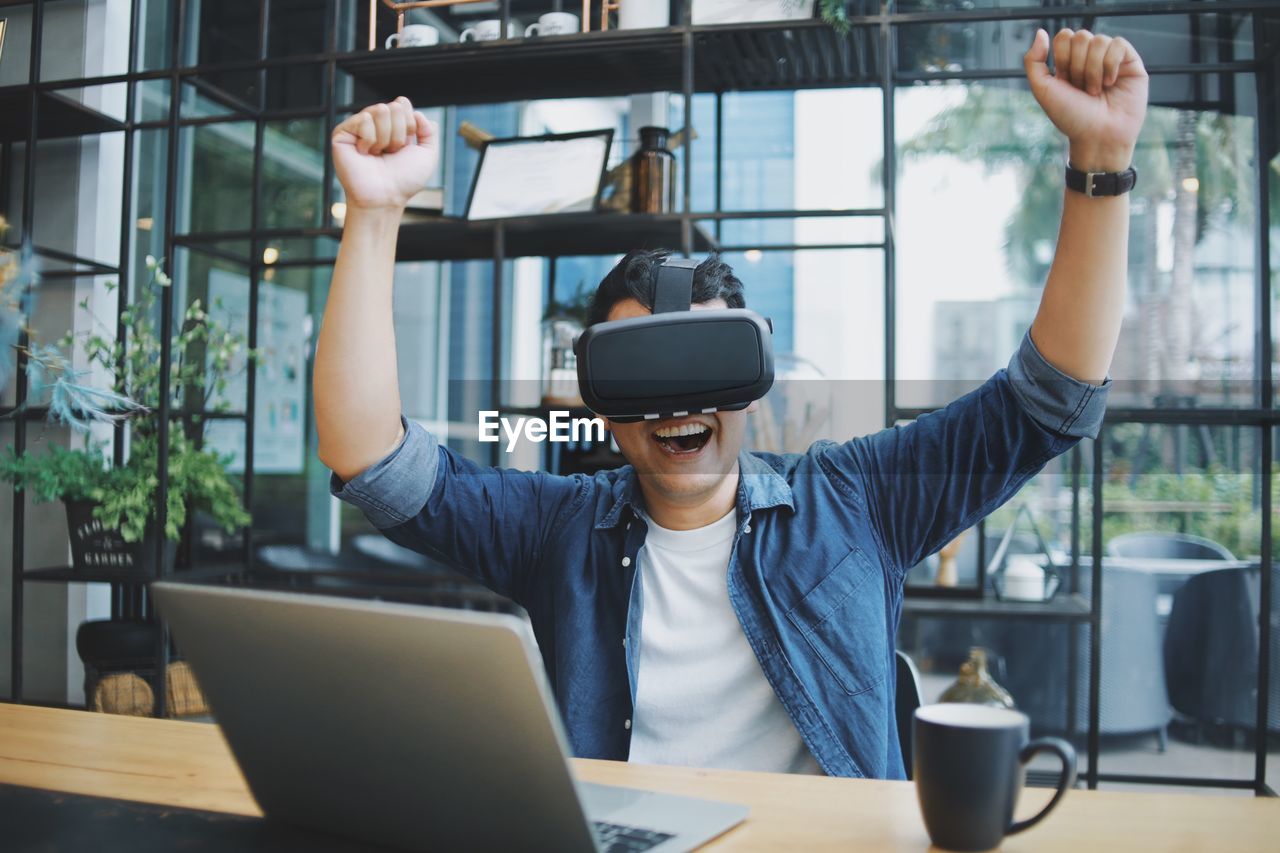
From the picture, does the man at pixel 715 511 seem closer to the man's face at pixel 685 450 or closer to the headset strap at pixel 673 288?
the man's face at pixel 685 450

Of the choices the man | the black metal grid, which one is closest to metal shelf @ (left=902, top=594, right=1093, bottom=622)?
the black metal grid

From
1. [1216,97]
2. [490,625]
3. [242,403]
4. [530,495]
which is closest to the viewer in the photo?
[490,625]

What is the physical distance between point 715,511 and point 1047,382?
37 cm

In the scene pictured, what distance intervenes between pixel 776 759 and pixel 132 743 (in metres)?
0.58

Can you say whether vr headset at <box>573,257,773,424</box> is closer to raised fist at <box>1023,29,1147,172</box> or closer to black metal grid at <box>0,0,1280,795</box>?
raised fist at <box>1023,29,1147,172</box>

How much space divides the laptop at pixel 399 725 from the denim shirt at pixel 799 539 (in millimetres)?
433

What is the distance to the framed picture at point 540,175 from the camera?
2.37 m

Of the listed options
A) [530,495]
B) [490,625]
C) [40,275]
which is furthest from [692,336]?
[40,275]

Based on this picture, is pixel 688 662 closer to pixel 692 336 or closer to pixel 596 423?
pixel 692 336

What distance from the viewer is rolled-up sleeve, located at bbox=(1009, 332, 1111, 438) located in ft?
3.14

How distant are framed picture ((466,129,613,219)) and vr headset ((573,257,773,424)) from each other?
1.66 meters

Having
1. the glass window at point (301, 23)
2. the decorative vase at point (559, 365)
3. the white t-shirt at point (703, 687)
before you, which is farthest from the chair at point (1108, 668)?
the glass window at point (301, 23)

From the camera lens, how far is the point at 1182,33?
7.47ft

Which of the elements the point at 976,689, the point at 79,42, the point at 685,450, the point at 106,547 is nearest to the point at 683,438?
the point at 685,450
